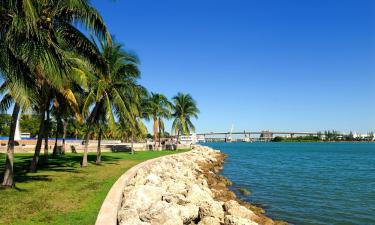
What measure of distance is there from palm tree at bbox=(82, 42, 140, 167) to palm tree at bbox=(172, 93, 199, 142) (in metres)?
29.6

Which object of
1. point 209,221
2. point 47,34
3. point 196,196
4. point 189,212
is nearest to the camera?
point 209,221

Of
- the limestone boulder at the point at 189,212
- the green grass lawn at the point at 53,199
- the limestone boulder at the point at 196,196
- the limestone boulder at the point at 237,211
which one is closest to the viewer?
the green grass lawn at the point at 53,199

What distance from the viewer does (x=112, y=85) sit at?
24.2m

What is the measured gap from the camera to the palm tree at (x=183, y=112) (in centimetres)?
5534

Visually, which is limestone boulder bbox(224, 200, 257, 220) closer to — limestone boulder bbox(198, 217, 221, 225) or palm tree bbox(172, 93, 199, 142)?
limestone boulder bbox(198, 217, 221, 225)

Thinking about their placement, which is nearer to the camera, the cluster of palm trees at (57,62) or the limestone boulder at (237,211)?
the cluster of palm trees at (57,62)

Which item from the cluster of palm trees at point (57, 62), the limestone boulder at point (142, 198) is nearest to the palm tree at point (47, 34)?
the cluster of palm trees at point (57, 62)

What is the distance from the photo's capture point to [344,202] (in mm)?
19625

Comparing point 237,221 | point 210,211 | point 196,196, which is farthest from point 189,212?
point 196,196

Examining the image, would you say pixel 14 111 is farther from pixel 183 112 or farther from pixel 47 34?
pixel 183 112

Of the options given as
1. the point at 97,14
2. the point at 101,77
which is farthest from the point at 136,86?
the point at 97,14

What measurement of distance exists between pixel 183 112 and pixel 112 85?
31.7 meters

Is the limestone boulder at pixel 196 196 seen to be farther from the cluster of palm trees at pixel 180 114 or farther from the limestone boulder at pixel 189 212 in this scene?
the cluster of palm trees at pixel 180 114

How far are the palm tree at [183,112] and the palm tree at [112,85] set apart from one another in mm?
29612
